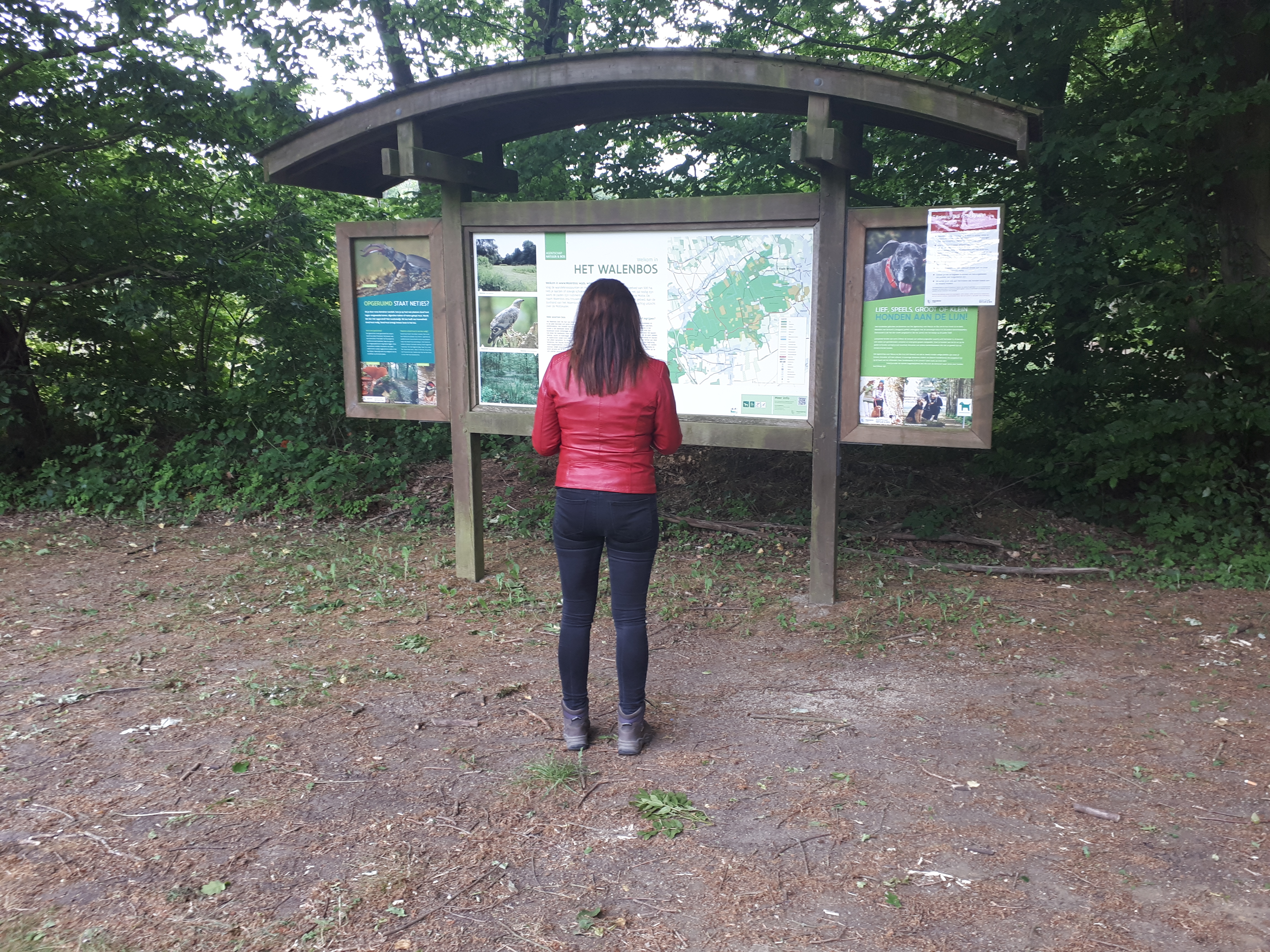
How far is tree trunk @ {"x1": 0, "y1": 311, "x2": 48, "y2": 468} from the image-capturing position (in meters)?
9.11

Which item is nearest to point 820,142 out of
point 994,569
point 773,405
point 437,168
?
point 773,405

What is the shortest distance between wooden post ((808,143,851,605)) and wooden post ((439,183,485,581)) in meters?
2.30

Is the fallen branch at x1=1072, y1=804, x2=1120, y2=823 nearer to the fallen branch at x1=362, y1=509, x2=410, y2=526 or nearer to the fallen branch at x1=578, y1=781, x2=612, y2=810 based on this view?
the fallen branch at x1=578, y1=781, x2=612, y2=810

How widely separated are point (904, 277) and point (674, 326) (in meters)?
1.41

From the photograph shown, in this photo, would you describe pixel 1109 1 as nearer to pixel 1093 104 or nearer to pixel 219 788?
pixel 1093 104

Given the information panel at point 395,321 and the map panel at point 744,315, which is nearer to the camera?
the map panel at point 744,315

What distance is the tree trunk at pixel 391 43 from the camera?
403 inches

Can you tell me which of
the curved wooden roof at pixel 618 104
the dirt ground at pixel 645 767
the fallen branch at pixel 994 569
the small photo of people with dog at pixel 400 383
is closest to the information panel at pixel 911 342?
the curved wooden roof at pixel 618 104

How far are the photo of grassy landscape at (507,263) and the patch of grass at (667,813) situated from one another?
361 cm

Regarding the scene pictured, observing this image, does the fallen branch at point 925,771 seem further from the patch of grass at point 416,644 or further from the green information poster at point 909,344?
the patch of grass at point 416,644

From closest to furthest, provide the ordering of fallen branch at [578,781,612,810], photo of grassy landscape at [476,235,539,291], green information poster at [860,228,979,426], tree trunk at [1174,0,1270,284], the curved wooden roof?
fallen branch at [578,781,612,810]
the curved wooden roof
green information poster at [860,228,979,426]
photo of grassy landscape at [476,235,539,291]
tree trunk at [1174,0,1270,284]

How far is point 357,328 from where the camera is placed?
649cm

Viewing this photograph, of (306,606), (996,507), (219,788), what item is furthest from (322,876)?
(996,507)

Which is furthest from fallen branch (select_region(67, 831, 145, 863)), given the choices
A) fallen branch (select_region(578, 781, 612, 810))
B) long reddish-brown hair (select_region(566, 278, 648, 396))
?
long reddish-brown hair (select_region(566, 278, 648, 396))
